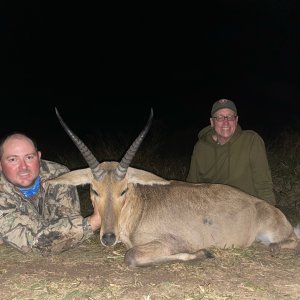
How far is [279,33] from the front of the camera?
3403 centimetres

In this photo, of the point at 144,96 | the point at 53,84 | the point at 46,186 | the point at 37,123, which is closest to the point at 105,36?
the point at 53,84

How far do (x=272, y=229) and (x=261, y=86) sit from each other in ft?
84.6

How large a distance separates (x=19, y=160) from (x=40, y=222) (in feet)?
2.17

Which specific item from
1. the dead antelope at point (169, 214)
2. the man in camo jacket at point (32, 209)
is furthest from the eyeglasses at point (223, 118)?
the man in camo jacket at point (32, 209)

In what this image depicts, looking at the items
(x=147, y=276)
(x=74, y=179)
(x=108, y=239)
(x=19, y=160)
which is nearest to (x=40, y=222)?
A: (x=74, y=179)

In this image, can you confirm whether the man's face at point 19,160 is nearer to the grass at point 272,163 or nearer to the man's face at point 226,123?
the man's face at point 226,123

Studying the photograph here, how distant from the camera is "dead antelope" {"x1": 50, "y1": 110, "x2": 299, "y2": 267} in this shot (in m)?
5.17

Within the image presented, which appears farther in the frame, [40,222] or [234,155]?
[234,155]

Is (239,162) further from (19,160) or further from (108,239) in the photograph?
(19,160)

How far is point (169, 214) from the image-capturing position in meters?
5.69

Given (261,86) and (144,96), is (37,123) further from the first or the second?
(261,86)

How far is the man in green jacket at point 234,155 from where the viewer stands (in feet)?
22.5

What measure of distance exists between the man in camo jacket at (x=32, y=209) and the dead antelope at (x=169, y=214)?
0.94ft

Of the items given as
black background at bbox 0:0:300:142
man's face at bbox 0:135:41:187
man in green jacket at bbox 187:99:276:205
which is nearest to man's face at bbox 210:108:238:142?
man in green jacket at bbox 187:99:276:205
